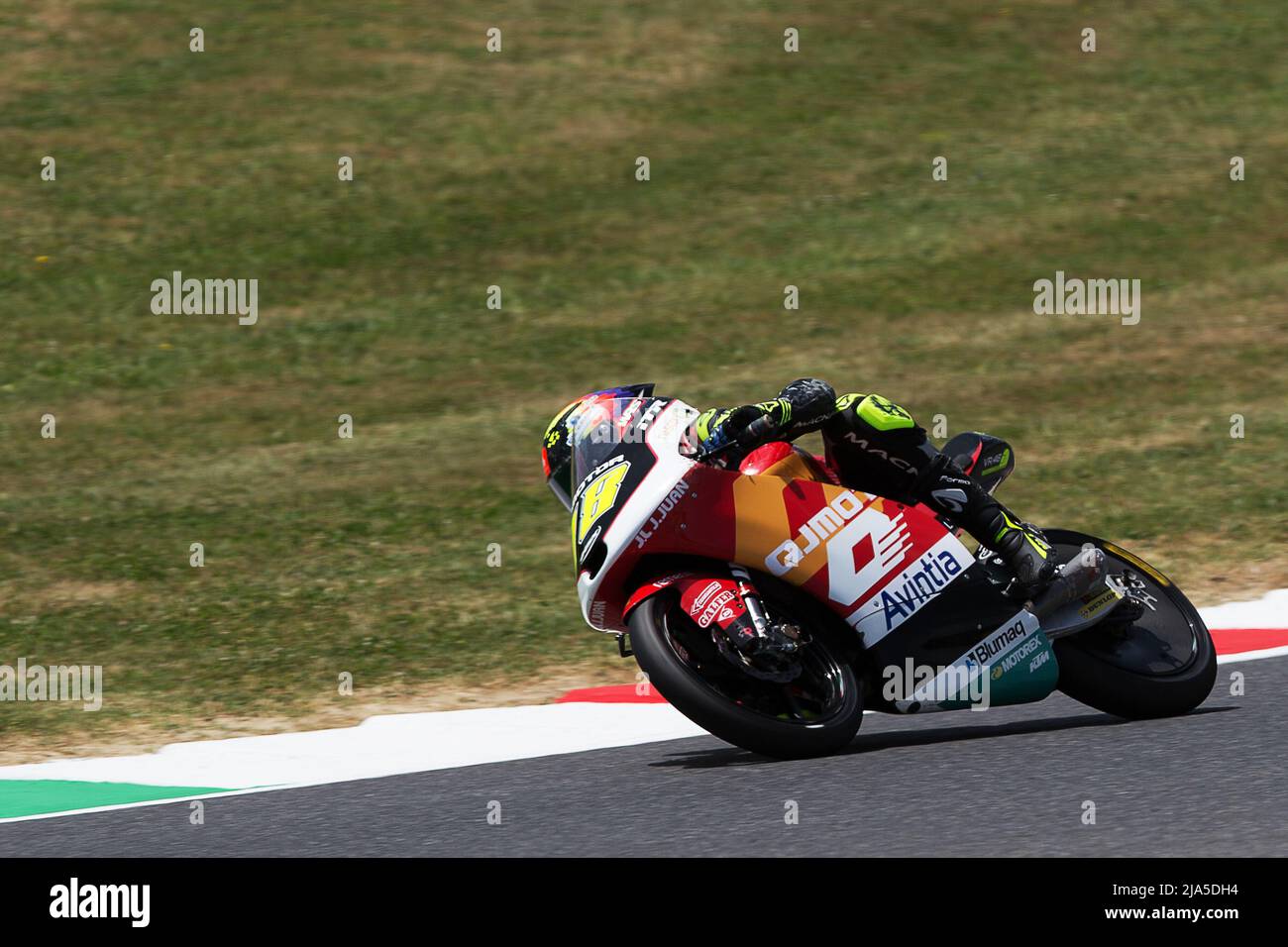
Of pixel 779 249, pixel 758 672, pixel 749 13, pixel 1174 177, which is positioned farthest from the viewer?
pixel 749 13

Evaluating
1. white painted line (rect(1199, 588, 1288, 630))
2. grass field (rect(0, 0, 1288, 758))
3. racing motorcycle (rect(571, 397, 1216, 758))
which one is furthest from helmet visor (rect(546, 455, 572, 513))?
white painted line (rect(1199, 588, 1288, 630))

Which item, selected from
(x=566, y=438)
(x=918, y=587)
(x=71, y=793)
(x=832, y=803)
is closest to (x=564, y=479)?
(x=566, y=438)

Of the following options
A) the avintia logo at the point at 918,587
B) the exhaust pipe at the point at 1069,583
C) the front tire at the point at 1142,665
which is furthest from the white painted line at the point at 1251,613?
the avintia logo at the point at 918,587

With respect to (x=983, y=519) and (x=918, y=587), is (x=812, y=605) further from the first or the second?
(x=983, y=519)

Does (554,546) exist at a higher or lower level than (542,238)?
lower

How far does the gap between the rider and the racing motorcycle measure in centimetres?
6

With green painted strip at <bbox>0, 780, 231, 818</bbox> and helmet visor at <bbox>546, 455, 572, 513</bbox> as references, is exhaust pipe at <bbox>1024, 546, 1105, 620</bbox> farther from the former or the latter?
green painted strip at <bbox>0, 780, 231, 818</bbox>

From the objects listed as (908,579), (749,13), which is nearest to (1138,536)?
(908,579)

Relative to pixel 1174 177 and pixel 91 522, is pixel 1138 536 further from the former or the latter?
pixel 1174 177

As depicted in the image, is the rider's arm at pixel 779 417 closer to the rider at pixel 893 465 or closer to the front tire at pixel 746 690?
the rider at pixel 893 465

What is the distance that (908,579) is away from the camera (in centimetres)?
689

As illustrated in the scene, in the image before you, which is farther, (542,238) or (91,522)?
(542,238)
